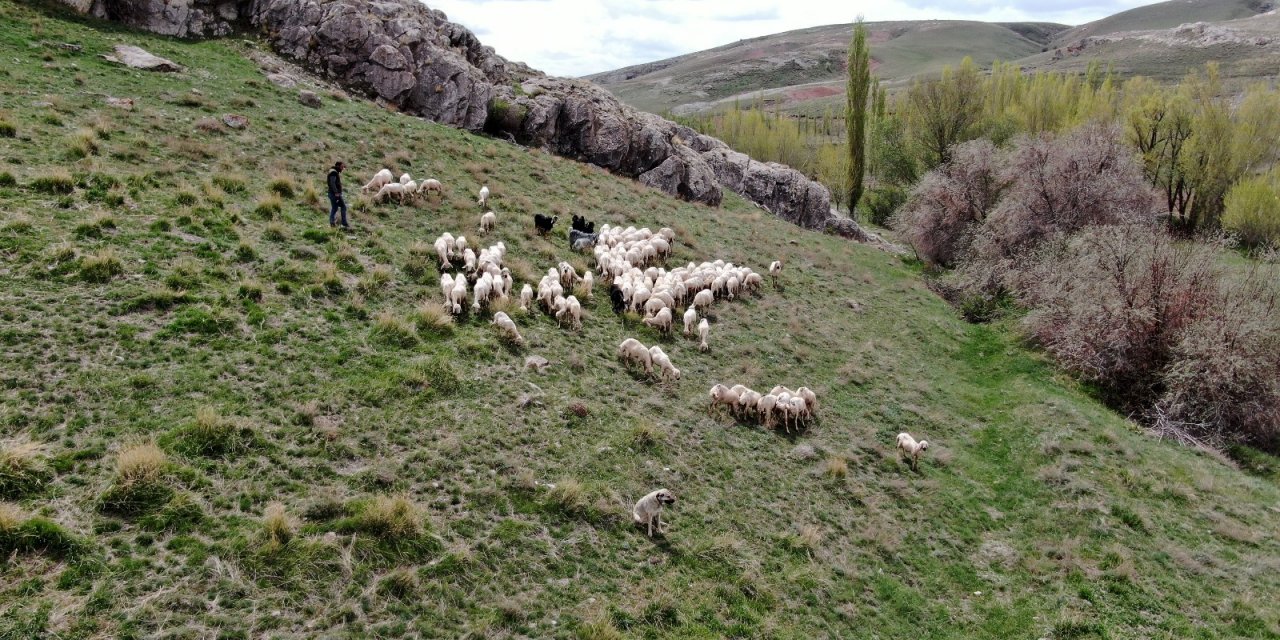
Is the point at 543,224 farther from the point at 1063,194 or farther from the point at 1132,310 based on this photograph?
the point at 1063,194

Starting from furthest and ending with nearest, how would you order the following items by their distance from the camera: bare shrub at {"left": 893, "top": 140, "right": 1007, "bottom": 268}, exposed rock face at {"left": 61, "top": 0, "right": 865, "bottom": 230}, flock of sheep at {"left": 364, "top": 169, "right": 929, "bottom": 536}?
bare shrub at {"left": 893, "top": 140, "right": 1007, "bottom": 268} → exposed rock face at {"left": 61, "top": 0, "right": 865, "bottom": 230} → flock of sheep at {"left": 364, "top": 169, "right": 929, "bottom": 536}

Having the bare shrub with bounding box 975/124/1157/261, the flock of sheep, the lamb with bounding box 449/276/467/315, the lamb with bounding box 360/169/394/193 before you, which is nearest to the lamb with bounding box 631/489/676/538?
the flock of sheep

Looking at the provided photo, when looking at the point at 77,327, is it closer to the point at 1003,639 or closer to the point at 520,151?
the point at 1003,639

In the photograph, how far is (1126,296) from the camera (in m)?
21.2

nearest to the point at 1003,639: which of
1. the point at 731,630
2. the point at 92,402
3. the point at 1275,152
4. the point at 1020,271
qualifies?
the point at 731,630

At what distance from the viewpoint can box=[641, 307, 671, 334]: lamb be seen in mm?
17750

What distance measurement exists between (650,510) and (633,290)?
32.2 ft

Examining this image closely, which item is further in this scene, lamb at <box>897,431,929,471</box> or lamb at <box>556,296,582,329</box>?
lamb at <box>556,296,582,329</box>

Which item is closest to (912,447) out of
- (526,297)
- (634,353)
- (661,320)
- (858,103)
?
(634,353)

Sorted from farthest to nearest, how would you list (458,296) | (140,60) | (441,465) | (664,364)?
(140,60) < (664,364) < (458,296) < (441,465)

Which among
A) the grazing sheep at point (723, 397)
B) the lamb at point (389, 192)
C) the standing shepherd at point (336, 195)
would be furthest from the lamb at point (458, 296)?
the lamb at point (389, 192)

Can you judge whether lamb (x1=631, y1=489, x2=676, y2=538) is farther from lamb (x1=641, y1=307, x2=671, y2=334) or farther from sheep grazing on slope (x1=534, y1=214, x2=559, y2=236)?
sheep grazing on slope (x1=534, y1=214, x2=559, y2=236)

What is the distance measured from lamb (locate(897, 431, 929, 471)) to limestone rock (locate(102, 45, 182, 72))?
32.8 m

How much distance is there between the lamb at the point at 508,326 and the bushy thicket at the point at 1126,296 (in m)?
20.3
